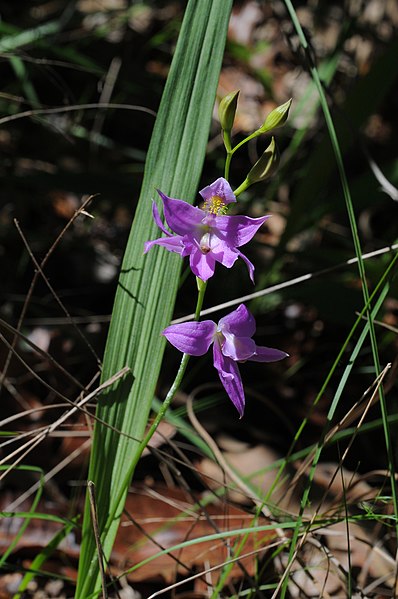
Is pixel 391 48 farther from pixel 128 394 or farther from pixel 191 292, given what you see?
pixel 128 394

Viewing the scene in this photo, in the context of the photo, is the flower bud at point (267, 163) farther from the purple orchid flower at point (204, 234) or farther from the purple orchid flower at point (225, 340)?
the purple orchid flower at point (225, 340)

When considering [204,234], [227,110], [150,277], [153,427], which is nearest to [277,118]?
[227,110]

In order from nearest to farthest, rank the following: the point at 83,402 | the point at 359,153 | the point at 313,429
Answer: the point at 83,402
the point at 313,429
the point at 359,153

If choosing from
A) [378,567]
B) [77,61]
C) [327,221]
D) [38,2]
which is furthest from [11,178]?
[378,567]

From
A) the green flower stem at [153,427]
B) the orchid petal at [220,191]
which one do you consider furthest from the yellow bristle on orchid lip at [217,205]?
the green flower stem at [153,427]

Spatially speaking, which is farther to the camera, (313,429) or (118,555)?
(313,429)

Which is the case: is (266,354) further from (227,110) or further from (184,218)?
(227,110)

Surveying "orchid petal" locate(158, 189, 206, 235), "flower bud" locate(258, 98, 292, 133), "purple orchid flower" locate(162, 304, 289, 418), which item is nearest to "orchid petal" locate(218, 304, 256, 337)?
"purple orchid flower" locate(162, 304, 289, 418)
